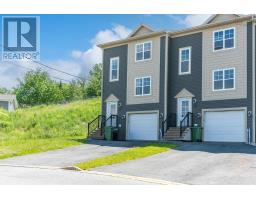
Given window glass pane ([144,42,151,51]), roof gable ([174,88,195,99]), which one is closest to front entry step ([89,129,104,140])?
roof gable ([174,88,195,99])

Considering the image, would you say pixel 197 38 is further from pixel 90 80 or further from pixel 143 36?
pixel 90 80

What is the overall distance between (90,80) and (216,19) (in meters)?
45.1

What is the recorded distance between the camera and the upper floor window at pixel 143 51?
2957 cm

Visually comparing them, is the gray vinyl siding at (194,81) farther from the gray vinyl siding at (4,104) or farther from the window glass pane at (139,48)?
the gray vinyl siding at (4,104)

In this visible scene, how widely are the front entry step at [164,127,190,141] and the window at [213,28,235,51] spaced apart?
517cm

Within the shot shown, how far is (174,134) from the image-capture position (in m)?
26.8

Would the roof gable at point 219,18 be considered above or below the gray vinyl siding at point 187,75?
above

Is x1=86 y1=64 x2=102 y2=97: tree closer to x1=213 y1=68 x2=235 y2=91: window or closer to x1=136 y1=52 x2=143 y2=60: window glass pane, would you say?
x1=136 y1=52 x2=143 y2=60: window glass pane

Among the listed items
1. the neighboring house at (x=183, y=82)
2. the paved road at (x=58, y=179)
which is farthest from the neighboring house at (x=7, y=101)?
the paved road at (x=58, y=179)


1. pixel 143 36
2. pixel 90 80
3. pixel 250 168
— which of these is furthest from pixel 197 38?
pixel 90 80

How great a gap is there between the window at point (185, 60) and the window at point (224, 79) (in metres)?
2.11

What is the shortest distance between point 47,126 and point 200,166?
73.9 feet

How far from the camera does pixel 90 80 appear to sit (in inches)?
2778
